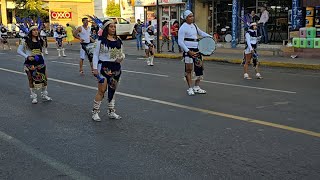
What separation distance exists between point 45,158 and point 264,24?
60.0 ft

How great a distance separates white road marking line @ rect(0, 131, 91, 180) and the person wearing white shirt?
17.2 m

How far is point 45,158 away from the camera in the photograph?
5527 mm

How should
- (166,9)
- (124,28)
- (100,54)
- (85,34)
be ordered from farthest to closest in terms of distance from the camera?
(124,28), (166,9), (85,34), (100,54)

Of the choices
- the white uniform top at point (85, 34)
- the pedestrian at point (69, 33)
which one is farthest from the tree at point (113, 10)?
the white uniform top at point (85, 34)

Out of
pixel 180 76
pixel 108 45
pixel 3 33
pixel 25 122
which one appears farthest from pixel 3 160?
pixel 3 33

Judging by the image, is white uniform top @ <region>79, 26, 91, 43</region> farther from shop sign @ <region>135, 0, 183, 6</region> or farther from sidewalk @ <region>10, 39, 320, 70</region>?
shop sign @ <region>135, 0, 183, 6</region>

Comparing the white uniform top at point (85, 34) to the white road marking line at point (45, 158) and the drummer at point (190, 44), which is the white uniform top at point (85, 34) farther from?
the white road marking line at point (45, 158)

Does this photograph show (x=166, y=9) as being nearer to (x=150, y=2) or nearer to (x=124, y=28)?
(x=150, y=2)

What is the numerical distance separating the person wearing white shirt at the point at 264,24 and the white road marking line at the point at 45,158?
56.5 feet

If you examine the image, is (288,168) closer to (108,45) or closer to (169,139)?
(169,139)

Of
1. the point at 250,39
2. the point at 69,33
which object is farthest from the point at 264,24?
the point at 69,33

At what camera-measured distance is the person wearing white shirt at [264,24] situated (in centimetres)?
2170

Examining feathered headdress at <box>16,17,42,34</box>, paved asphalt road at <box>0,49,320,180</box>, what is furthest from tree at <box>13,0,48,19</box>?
paved asphalt road at <box>0,49,320,180</box>

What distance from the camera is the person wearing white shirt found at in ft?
71.2
